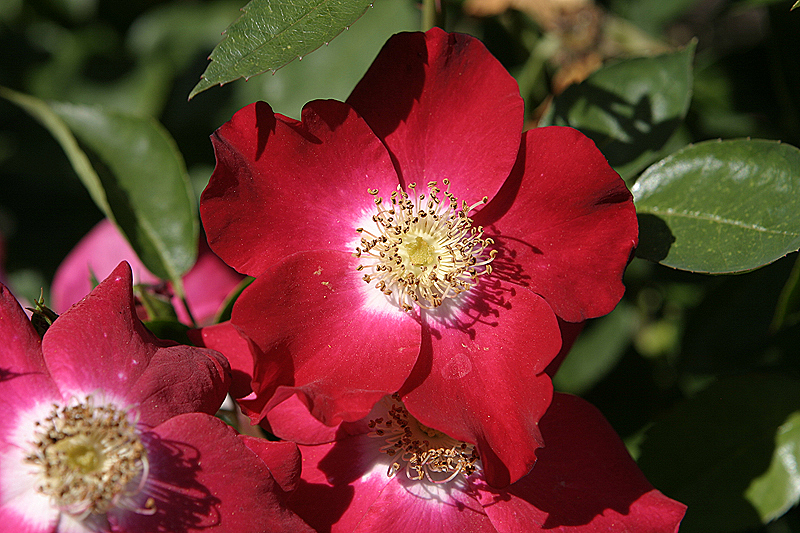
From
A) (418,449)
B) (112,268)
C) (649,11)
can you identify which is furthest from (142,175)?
(649,11)

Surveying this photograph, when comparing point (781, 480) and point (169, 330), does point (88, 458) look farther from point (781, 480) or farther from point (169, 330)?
point (781, 480)

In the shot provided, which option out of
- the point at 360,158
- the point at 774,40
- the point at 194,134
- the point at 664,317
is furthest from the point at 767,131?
the point at 194,134

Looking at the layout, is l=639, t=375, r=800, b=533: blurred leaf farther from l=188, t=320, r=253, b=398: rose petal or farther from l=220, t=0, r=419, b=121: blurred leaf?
l=220, t=0, r=419, b=121: blurred leaf

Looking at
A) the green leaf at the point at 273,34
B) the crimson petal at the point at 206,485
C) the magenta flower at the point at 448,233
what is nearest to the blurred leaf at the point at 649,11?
the magenta flower at the point at 448,233

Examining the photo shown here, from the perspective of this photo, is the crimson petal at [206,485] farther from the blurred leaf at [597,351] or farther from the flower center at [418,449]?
the blurred leaf at [597,351]

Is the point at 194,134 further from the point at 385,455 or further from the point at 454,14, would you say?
the point at 385,455

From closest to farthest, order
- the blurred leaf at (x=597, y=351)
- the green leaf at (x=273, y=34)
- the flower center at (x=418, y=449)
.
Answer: the green leaf at (x=273, y=34), the flower center at (x=418, y=449), the blurred leaf at (x=597, y=351)
